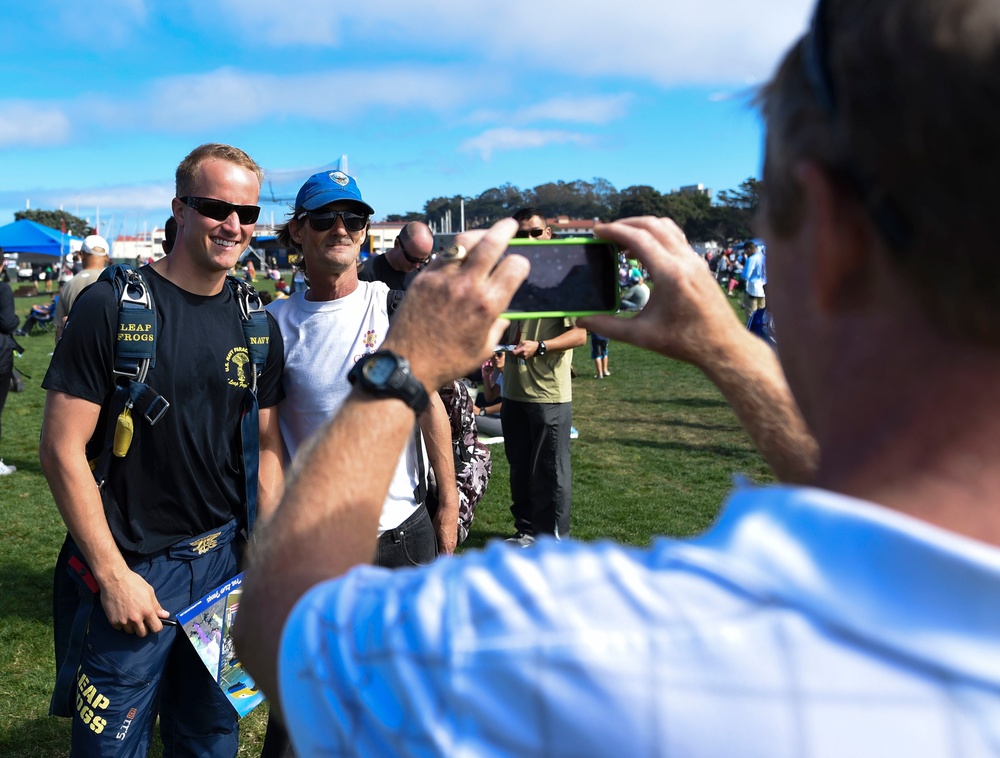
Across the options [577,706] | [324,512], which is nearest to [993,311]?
[577,706]

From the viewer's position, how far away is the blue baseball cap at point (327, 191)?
3.67 m

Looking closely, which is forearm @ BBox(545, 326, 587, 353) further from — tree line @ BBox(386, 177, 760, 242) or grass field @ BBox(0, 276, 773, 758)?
tree line @ BBox(386, 177, 760, 242)

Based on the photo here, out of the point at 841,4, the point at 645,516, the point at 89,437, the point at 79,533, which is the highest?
the point at 841,4

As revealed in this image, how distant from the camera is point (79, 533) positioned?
2818 mm

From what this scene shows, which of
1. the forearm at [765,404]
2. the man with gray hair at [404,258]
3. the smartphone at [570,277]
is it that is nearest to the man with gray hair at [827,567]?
the forearm at [765,404]

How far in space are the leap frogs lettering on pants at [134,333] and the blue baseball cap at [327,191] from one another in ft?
3.40

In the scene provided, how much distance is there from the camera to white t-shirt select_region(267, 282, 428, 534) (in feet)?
11.3

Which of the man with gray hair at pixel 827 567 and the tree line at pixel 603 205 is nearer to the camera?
the man with gray hair at pixel 827 567

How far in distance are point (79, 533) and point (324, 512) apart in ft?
7.22

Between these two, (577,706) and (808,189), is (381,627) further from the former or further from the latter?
(808,189)

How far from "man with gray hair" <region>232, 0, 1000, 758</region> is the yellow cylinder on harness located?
7.44 feet

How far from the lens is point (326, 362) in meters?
3.48

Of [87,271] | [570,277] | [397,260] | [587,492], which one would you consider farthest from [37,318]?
[570,277]

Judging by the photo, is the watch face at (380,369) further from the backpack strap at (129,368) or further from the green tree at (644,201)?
the green tree at (644,201)
